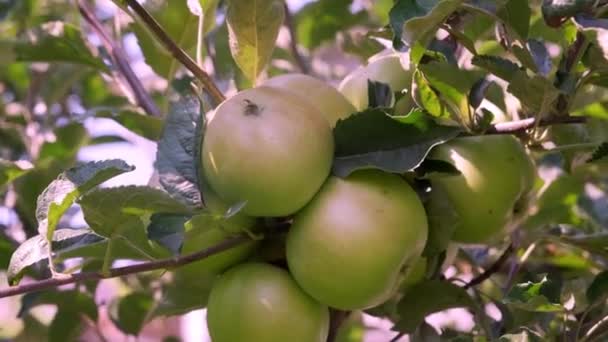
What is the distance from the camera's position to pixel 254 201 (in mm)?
710

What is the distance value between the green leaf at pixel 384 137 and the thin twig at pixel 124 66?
17.2 inches

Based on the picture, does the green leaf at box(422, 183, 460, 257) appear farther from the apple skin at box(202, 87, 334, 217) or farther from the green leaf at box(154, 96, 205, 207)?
Answer: the green leaf at box(154, 96, 205, 207)

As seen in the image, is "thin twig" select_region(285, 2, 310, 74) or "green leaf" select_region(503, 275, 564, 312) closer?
"green leaf" select_region(503, 275, 564, 312)

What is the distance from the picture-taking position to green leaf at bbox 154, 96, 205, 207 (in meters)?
0.72

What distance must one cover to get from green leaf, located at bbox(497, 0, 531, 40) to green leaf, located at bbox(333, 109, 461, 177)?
114 millimetres

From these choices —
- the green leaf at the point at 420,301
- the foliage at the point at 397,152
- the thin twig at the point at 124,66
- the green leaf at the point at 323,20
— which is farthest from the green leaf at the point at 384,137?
the green leaf at the point at 323,20

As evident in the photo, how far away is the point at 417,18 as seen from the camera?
68 centimetres

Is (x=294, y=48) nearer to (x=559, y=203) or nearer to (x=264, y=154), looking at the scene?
(x=559, y=203)

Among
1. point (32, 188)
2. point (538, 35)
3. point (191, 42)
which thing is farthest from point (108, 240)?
point (538, 35)

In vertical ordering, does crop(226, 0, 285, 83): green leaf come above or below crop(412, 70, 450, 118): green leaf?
above

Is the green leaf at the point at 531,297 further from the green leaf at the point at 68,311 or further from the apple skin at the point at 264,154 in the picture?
the green leaf at the point at 68,311

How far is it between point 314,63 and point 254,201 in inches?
35.9

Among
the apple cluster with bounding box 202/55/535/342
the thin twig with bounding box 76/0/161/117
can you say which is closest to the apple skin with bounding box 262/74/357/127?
the apple cluster with bounding box 202/55/535/342

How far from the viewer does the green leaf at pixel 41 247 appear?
0.69 meters
